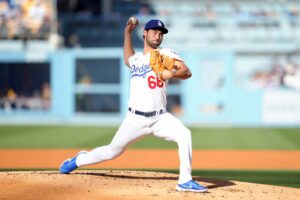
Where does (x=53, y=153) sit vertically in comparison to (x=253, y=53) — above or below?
below

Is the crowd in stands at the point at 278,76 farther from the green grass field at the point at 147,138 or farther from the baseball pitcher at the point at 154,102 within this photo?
the baseball pitcher at the point at 154,102

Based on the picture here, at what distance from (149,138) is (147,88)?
10.1 m

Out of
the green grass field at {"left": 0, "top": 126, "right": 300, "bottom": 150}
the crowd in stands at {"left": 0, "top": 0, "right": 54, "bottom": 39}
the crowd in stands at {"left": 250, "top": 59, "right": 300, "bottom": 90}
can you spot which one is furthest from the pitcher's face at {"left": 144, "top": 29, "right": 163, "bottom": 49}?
the crowd in stands at {"left": 0, "top": 0, "right": 54, "bottom": 39}

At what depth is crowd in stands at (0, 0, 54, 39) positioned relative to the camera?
2219 cm

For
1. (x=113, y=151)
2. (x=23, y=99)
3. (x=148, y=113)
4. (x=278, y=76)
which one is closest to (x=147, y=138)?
(x=278, y=76)

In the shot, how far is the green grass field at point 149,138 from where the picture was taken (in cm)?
1361

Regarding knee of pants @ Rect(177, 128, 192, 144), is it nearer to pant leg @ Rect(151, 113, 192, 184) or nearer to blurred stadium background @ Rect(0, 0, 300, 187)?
pant leg @ Rect(151, 113, 192, 184)

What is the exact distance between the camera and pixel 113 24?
2470 cm

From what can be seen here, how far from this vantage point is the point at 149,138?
1623 cm

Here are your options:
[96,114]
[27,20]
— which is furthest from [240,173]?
[27,20]

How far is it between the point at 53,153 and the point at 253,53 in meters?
12.0

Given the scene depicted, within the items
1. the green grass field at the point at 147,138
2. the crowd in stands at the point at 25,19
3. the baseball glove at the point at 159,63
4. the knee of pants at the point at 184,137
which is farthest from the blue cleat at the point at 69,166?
the crowd in stands at the point at 25,19

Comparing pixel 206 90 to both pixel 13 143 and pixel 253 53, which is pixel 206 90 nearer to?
pixel 253 53

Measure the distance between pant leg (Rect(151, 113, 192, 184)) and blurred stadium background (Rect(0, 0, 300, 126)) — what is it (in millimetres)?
13806
